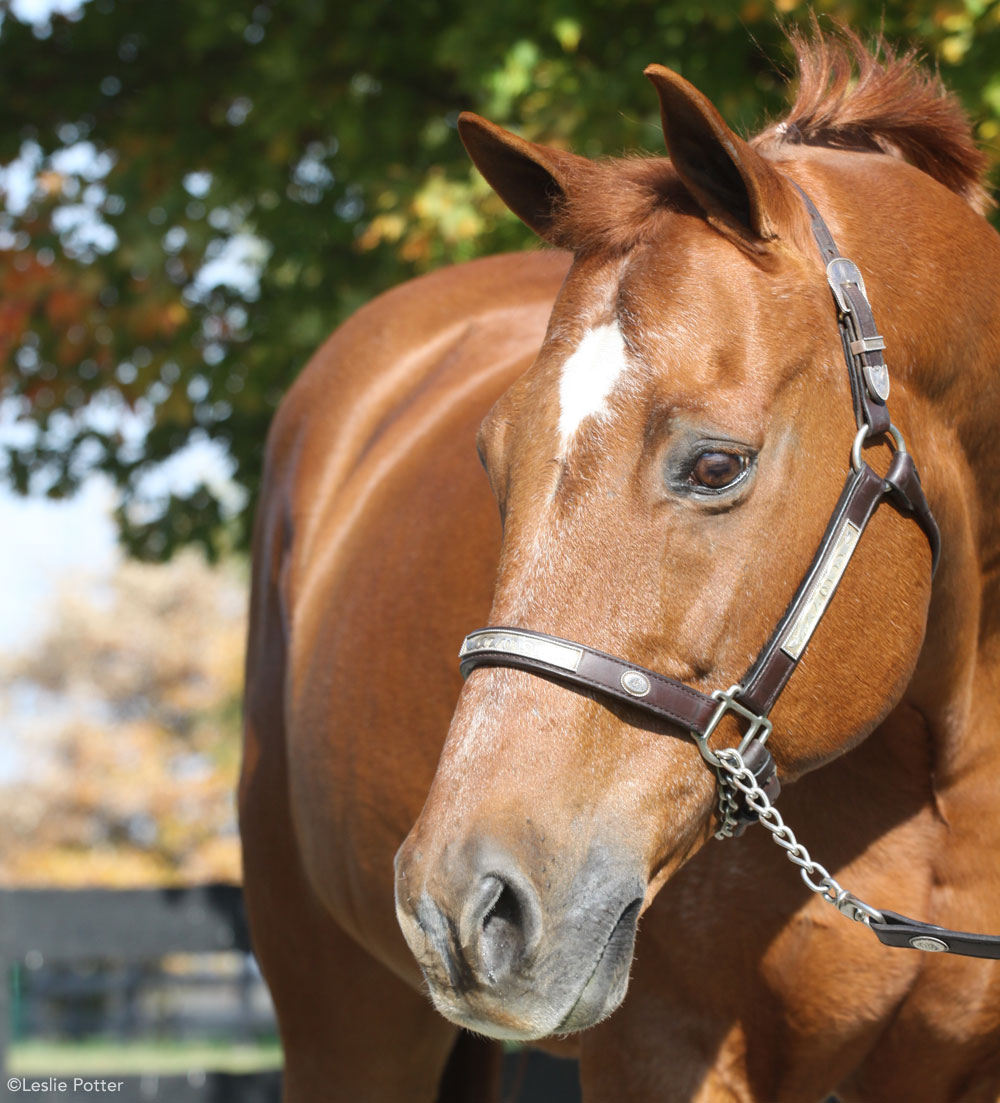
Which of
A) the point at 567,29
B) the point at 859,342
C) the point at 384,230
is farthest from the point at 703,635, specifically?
the point at 384,230

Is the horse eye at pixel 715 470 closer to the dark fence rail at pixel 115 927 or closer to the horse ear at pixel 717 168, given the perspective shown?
the horse ear at pixel 717 168

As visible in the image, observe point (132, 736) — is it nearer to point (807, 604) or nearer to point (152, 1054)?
point (152, 1054)

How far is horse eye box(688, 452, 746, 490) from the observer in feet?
5.66

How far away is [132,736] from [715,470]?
27.2 m

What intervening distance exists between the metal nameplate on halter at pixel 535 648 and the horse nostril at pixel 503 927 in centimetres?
28

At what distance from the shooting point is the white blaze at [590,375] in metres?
1.78

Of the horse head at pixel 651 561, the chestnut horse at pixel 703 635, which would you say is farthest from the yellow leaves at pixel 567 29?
the horse head at pixel 651 561

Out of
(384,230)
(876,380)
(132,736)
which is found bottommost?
(132,736)

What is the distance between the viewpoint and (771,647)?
5.74 feet

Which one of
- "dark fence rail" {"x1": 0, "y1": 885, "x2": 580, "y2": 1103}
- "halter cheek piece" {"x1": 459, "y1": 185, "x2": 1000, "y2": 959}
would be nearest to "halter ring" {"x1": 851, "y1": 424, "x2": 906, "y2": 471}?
"halter cheek piece" {"x1": 459, "y1": 185, "x2": 1000, "y2": 959}

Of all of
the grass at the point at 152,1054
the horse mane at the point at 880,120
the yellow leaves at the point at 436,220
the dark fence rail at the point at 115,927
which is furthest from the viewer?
the grass at the point at 152,1054

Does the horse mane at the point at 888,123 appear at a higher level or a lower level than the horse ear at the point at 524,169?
higher

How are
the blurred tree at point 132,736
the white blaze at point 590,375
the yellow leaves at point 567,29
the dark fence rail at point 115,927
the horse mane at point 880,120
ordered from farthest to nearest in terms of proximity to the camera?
1. the blurred tree at point 132,736
2. the dark fence rail at point 115,927
3. the yellow leaves at point 567,29
4. the horse mane at point 880,120
5. the white blaze at point 590,375

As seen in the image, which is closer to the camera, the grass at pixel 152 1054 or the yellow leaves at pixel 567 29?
the yellow leaves at pixel 567 29
